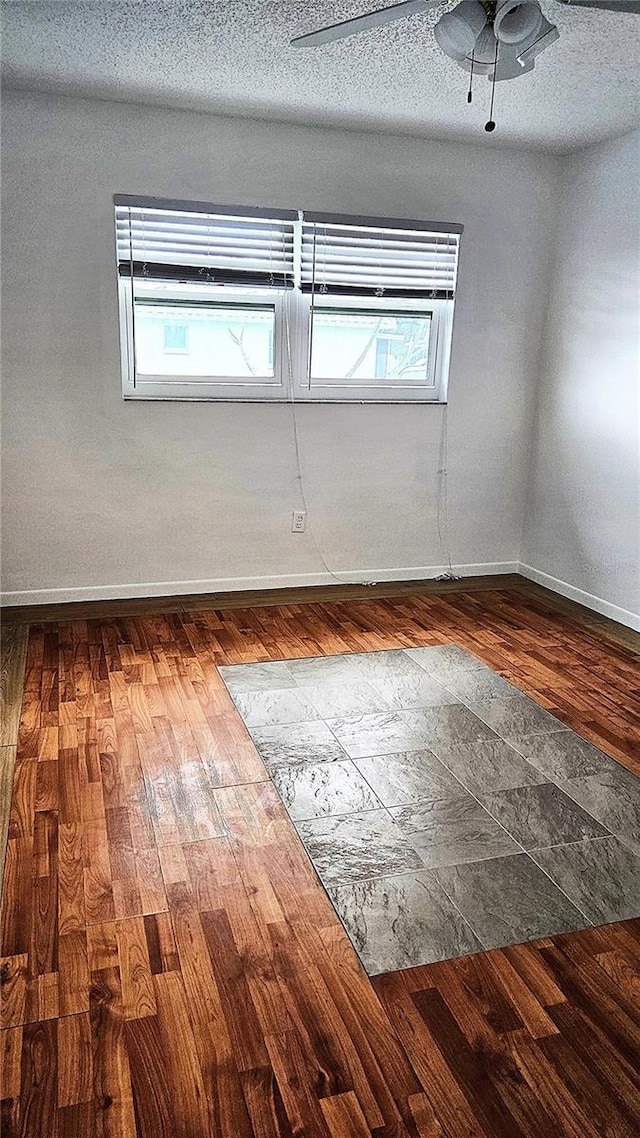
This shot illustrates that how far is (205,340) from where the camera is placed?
4195 mm

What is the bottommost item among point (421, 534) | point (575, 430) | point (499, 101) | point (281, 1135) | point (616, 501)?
point (281, 1135)

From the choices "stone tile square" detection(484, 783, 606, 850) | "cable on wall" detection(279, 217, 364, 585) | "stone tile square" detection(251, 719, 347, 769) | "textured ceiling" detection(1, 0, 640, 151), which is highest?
"textured ceiling" detection(1, 0, 640, 151)

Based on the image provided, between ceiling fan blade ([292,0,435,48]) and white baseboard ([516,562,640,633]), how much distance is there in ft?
9.67

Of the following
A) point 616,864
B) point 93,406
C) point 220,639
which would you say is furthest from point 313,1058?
point 93,406

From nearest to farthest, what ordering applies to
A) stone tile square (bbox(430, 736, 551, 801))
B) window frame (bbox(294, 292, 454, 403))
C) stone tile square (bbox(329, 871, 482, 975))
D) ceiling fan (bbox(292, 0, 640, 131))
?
1. stone tile square (bbox(329, 871, 482, 975))
2. ceiling fan (bbox(292, 0, 640, 131))
3. stone tile square (bbox(430, 736, 551, 801))
4. window frame (bbox(294, 292, 454, 403))

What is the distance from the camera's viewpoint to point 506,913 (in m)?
2.03

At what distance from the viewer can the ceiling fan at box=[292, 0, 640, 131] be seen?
2104 mm

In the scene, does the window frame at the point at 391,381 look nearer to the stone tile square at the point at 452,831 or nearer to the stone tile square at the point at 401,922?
the stone tile square at the point at 452,831

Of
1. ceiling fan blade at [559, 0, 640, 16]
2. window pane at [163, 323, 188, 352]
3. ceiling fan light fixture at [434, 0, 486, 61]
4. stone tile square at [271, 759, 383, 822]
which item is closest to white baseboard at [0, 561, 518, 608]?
window pane at [163, 323, 188, 352]

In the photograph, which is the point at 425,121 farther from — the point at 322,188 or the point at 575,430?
the point at 575,430

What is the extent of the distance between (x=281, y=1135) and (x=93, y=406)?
3303mm

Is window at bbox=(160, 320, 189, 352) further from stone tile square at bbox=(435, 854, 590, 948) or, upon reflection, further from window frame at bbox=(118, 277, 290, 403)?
stone tile square at bbox=(435, 854, 590, 948)

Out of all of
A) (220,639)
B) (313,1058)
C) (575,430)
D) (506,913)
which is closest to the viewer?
(313,1058)

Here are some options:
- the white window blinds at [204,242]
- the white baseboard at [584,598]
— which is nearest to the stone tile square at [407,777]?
the white baseboard at [584,598]
